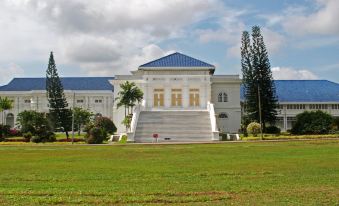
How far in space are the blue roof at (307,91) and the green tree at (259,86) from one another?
1186 cm

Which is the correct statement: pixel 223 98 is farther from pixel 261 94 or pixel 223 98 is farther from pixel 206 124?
pixel 206 124

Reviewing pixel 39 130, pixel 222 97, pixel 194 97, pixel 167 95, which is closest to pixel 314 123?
pixel 222 97

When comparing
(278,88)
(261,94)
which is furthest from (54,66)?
(278,88)

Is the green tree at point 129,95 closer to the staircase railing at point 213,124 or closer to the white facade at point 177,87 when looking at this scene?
the white facade at point 177,87

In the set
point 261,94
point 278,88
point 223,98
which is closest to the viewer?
point 261,94

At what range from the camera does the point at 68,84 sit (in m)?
76.6

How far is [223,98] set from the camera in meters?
56.2

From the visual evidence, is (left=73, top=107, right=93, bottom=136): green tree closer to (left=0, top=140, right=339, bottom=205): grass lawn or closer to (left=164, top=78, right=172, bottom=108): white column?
(left=164, top=78, right=172, bottom=108): white column

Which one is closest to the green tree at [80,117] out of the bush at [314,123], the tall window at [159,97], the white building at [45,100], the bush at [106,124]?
the bush at [106,124]

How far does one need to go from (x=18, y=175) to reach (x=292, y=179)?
7.41m

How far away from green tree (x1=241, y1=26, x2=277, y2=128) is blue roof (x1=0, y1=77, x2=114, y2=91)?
26304mm

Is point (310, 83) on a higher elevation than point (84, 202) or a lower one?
higher

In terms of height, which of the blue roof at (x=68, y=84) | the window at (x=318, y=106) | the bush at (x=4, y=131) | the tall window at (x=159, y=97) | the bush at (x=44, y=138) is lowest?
the bush at (x=44, y=138)

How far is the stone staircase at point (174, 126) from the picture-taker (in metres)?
42.1
